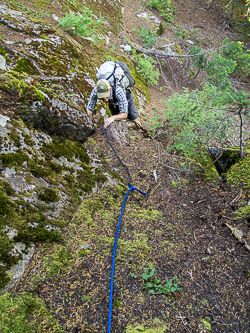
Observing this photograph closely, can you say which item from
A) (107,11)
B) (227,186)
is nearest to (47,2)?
(107,11)

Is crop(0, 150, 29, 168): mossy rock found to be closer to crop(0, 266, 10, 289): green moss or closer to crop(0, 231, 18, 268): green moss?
crop(0, 231, 18, 268): green moss

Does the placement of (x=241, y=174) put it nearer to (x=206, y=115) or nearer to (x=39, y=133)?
(x=206, y=115)

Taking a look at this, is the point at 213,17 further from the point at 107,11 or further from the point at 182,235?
the point at 182,235

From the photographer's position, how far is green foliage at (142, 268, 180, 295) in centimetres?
218

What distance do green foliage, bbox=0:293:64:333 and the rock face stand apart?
0.65 feet

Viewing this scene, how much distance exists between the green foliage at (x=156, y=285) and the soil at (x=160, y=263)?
0.13 ft

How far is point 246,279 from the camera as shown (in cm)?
227

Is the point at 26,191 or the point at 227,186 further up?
the point at 227,186

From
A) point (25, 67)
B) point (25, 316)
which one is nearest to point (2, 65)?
point (25, 67)

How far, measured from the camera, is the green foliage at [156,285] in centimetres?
218

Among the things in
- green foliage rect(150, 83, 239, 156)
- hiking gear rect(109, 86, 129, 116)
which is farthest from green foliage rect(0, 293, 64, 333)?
hiking gear rect(109, 86, 129, 116)

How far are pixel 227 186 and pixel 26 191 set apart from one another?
3.59 meters

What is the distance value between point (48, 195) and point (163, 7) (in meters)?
19.4

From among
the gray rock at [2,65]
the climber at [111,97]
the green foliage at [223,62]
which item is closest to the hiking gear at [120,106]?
the climber at [111,97]
